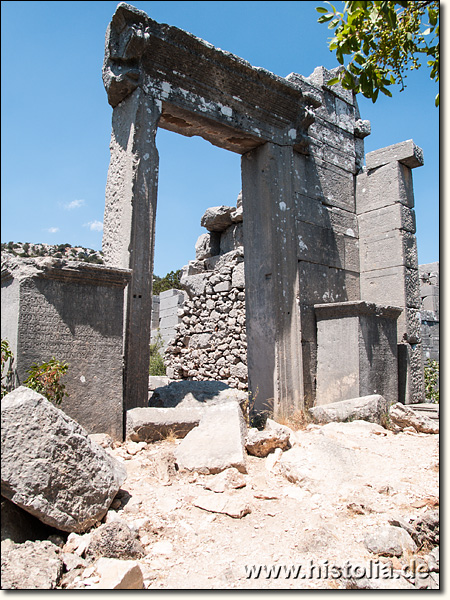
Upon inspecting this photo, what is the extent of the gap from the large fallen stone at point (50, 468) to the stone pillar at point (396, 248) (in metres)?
5.18

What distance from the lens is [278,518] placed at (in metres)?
3.08

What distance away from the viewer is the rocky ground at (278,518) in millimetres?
2451

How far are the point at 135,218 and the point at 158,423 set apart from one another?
2.11 m

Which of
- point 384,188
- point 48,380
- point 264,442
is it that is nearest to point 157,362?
point 384,188

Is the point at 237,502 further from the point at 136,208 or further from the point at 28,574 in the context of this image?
the point at 136,208

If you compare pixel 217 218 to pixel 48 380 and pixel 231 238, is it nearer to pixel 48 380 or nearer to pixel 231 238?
pixel 231 238

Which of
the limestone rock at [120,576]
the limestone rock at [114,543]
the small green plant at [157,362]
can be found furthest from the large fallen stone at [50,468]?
the small green plant at [157,362]

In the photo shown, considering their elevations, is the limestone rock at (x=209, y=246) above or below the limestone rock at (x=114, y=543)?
above

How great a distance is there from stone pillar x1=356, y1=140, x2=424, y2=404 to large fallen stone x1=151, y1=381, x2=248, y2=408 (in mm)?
2647

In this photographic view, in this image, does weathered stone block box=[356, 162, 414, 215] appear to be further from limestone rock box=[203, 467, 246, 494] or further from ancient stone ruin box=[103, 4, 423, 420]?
limestone rock box=[203, 467, 246, 494]

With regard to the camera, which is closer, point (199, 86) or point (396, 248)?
point (199, 86)

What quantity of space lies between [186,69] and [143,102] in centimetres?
77

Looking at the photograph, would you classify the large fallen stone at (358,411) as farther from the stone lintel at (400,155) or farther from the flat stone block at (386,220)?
the stone lintel at (400,155)

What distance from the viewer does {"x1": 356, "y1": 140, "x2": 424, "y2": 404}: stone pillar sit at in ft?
23.0
